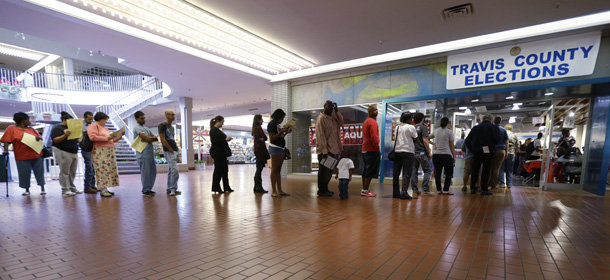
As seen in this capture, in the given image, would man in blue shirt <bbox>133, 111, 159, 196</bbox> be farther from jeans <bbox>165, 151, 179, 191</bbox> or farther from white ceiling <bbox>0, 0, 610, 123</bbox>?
white ceiling <bbox>0, 0, 610, 123</bbox>

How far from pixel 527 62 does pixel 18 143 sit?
11.1 metres

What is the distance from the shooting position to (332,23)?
541 cm

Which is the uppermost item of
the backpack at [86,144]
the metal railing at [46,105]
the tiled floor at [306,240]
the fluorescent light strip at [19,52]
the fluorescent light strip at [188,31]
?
the fluorescent light strip at [19,52]

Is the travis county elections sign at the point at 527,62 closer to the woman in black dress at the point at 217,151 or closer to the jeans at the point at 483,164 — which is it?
the jeans at the point at 483,164

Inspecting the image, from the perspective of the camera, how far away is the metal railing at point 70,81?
15203mm

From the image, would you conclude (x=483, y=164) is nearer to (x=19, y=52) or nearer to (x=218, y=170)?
(x=218, y=170)

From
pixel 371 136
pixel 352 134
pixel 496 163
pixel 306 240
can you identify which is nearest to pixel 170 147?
pixel 306 240

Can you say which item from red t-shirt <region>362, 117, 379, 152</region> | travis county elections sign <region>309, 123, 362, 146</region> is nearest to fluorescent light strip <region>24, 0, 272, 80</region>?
travis county elections sign <region>309, 123, 362, 146</region>

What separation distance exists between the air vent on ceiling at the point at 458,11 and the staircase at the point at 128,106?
45.0 ft

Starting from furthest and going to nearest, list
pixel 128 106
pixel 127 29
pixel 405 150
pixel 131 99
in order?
pixel 131 99 → pixel 128 106 → pixel 127 29 → pixel 405 150

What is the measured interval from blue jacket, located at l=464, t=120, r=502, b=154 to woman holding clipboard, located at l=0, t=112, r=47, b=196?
9.09m

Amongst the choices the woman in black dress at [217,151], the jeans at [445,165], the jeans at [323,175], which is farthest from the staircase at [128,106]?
the jeans at [445,165]

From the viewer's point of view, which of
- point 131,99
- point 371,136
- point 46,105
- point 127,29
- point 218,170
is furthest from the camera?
point 131,99

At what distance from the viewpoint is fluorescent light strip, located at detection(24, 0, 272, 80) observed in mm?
4809
